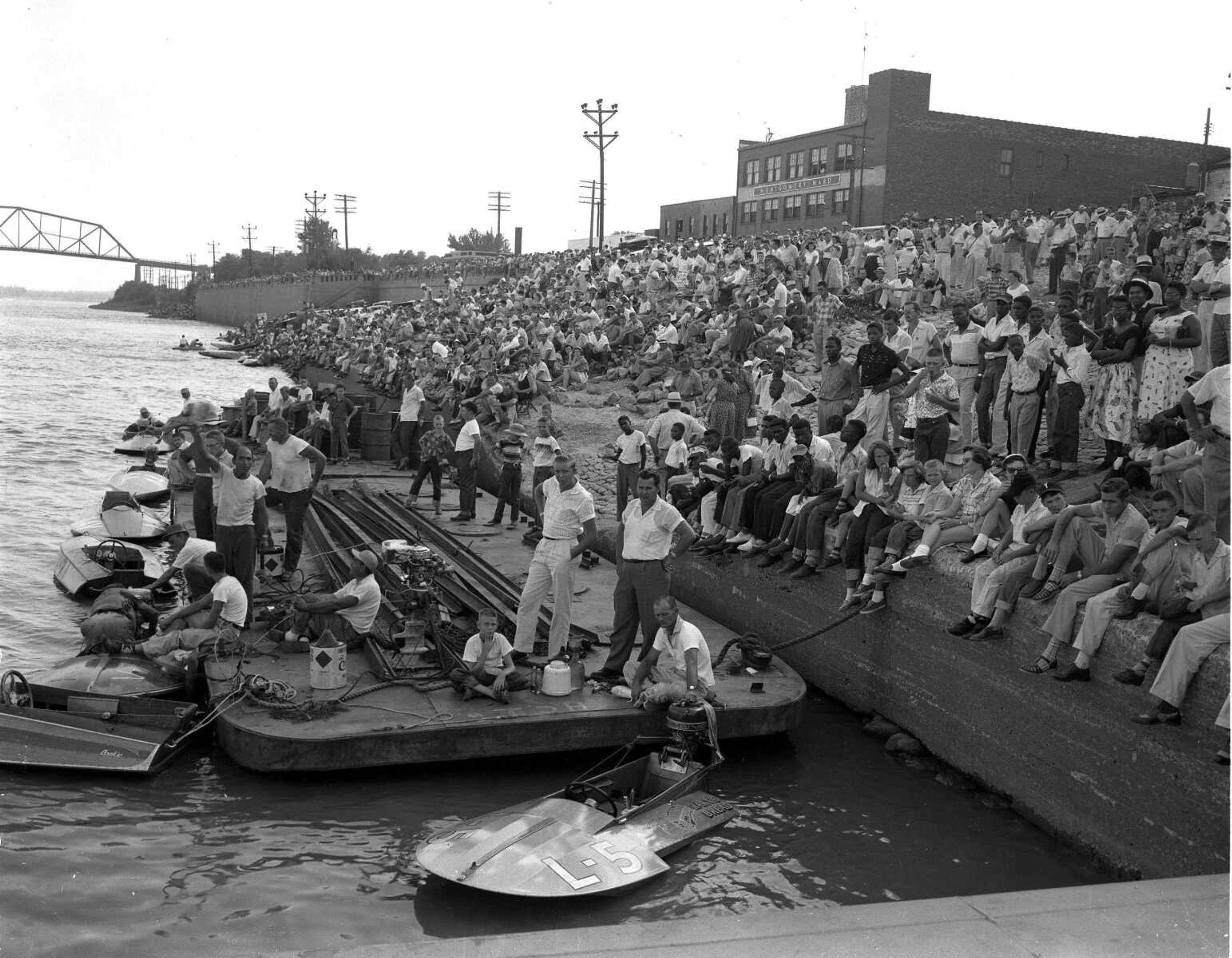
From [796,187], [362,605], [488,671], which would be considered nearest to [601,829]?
[488,671]

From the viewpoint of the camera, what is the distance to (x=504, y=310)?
145ft

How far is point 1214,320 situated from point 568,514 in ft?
25.1

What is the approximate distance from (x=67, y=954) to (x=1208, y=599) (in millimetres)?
8314

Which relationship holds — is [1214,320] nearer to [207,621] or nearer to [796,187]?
[207,621]

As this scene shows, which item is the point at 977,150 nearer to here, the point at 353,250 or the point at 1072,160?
the point at 1072,160

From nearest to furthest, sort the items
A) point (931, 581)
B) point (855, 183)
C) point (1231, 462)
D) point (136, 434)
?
point (1231, 462)
point (931, 581)
point (136, 434)
point (855, 183)

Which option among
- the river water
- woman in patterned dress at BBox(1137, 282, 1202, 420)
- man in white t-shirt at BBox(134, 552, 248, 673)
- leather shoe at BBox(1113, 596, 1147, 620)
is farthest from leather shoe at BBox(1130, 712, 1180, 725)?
man in white t-shirt at BBox(134, 552, 248, 673)

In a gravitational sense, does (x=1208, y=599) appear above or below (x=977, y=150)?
below

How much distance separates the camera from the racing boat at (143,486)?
25016 mm

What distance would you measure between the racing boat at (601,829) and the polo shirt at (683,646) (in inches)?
20.5

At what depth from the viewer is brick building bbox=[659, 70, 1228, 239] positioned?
169ft

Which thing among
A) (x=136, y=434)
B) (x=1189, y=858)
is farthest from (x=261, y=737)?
(x=136, y=434)

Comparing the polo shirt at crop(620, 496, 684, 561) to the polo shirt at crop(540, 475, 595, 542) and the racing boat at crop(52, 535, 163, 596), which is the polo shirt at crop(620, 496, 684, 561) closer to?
the polo shirt at crop(540, 475, 595, 542)

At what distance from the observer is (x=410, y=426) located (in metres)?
22.9
